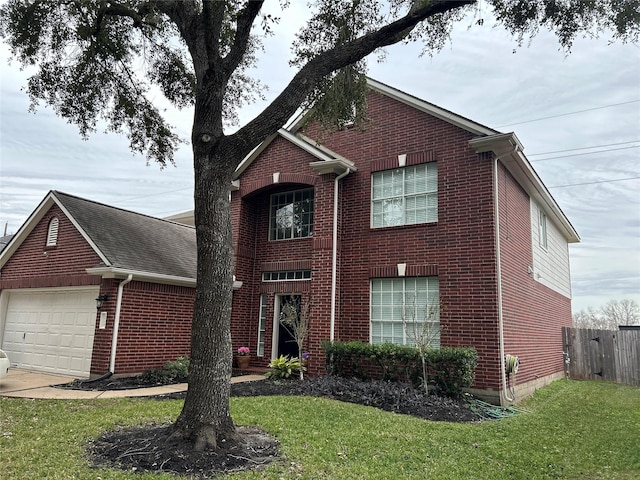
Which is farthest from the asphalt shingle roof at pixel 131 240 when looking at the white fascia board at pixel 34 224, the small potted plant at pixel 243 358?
the small potted plant at pixel 243 358

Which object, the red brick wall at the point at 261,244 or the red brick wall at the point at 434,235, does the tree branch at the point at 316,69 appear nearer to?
the red brick wall at the point at 434,235

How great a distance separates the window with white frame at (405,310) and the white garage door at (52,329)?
7.37 metres

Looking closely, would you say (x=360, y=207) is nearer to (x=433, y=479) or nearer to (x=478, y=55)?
(x=478, y=55)

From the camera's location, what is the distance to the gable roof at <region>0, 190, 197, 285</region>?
11.2 m

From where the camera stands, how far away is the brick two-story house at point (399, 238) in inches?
388

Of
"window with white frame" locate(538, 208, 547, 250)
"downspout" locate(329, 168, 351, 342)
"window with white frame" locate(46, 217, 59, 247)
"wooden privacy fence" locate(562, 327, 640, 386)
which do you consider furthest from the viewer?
"wooden privacy fence" locate(562, 327, 640, 386)

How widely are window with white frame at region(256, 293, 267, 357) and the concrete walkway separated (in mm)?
1554

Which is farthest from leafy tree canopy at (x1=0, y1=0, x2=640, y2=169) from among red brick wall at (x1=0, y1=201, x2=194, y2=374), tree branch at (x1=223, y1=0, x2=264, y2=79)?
red brick wall at (x1=0, y1=201, x2=194, y2=374)

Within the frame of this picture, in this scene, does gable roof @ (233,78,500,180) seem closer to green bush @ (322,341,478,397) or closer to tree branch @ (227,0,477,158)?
tree branch @ (227,0,477,158)

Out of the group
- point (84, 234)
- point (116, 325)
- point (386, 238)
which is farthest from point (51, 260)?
point (386, 238)

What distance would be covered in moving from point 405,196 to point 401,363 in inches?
165

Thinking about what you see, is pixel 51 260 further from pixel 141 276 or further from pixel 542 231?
pixel 542 231

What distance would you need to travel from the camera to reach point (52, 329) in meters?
12.3

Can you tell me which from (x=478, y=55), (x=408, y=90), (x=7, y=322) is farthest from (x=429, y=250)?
(x=7, y=322)
